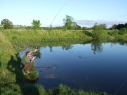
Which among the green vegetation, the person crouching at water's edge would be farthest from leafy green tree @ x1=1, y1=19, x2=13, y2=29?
the person crouching at water's edge

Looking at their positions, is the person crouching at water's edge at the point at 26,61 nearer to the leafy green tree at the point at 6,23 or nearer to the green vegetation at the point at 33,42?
the green vegetation at the point at 33,42

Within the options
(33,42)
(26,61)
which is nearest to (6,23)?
(33,42)

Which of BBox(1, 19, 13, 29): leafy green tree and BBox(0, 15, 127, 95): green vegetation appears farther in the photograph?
BBox(1, 19, 13, 29): leafy green tree

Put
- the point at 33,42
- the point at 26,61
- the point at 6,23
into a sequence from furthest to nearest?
the point at 6,23, the point at 33,42, the point at 26,61

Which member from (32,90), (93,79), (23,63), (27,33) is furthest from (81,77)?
(27,33)

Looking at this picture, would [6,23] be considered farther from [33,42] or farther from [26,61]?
[26,61]

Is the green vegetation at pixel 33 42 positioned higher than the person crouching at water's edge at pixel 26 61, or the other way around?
the person crouching at water's edge at pixel 26 61

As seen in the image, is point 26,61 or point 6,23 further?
point 6,23

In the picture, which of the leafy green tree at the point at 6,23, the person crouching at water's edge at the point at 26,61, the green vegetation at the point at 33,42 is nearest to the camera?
the green vegetation at the point at 33,42

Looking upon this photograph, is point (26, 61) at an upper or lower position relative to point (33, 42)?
upper

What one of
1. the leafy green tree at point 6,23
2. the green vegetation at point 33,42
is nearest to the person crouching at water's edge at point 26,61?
the green vegetation at point 33,42

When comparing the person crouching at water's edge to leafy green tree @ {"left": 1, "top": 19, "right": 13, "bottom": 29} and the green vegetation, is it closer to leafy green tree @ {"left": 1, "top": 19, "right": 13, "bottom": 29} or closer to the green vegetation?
the green vegetation

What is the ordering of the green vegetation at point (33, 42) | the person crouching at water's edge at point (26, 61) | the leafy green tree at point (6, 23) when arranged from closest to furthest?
the green vegetation at point (33, 42), the person crouching at water's edge at point (26, 61), the leafy green tree at point (6, 23)

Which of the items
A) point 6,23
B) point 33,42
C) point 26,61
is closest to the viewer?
point 26,61
